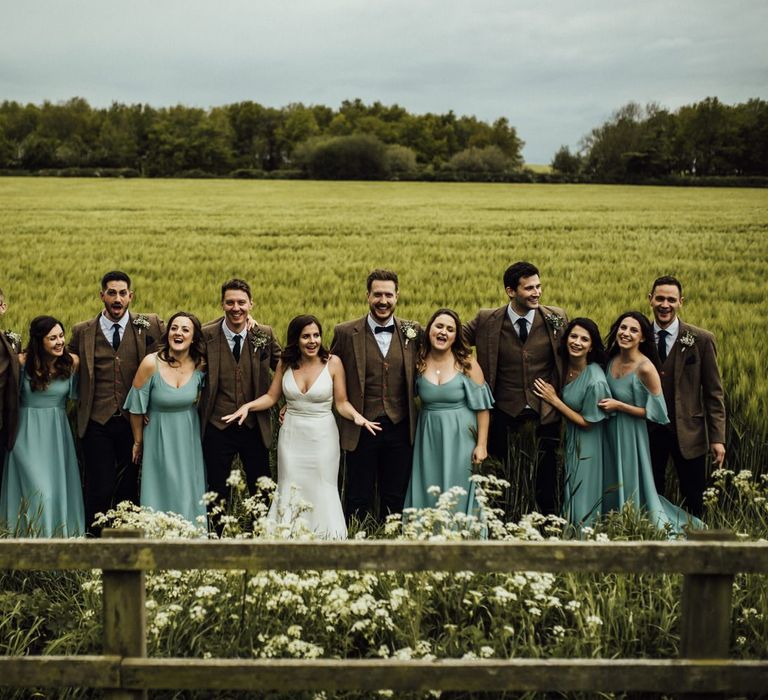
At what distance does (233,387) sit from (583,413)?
9.52 feet

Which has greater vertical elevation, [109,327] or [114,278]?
[114,278]

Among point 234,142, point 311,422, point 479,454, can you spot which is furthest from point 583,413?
point 234,142

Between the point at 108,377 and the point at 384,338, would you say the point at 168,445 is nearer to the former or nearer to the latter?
the point at 108,377

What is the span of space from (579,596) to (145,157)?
92460 mm

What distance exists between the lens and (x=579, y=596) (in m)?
4.63

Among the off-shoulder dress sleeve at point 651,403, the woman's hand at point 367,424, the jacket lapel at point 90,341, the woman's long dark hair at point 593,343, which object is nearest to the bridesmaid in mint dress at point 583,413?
the woman's long dark hair at point 593,343

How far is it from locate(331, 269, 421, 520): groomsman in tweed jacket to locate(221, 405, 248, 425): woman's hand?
0.83m

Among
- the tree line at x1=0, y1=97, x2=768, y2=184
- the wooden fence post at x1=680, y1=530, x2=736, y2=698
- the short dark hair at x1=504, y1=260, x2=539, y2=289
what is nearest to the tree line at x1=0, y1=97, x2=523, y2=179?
the tree line at x1=0, y1=97, x2=768, y2=184

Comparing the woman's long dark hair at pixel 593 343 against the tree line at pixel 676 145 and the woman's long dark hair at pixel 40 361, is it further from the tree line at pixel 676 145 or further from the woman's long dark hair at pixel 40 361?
the tree line at pixel 676 145

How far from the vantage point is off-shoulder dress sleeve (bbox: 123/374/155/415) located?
6488mm

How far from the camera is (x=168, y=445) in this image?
21.5 ft

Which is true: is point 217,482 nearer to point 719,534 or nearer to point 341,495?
point 341,495

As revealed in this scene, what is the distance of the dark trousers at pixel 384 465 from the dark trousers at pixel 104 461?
1.94 meters

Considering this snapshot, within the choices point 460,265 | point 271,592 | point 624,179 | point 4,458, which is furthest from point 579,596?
point 624,179
